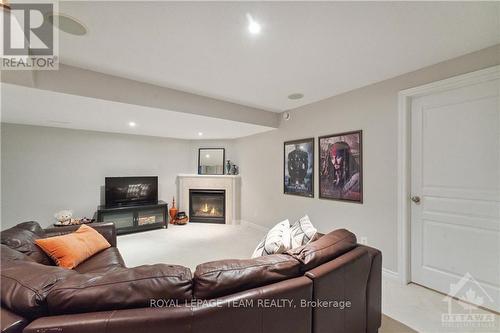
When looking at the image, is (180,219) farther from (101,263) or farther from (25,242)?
(25,242)

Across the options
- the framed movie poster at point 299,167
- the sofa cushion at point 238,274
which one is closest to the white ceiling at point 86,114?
the framed movie poster at point 299,167

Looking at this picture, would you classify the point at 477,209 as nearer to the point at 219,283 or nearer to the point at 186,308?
the point at 219,283

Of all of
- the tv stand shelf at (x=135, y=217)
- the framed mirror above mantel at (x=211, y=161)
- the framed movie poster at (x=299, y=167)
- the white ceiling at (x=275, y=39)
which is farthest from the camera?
the framed mirror above mantel at (x=211, y=161)

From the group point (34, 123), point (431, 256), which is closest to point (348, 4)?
point (431, 256)

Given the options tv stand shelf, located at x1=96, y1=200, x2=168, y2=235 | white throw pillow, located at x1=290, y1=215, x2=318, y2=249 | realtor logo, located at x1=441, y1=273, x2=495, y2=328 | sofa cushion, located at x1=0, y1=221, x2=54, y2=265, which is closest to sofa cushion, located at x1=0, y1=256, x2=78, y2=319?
→ sofa cushion, located at x1=0, y1=221, x2=54, y2=265

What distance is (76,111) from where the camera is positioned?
2.96m

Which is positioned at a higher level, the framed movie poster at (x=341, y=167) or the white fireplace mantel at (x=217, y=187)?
the framed movie poster at (x=341, y=167)

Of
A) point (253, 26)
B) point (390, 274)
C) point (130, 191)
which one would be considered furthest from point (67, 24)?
point (390, 274)

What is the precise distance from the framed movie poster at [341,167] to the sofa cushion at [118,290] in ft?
8.33

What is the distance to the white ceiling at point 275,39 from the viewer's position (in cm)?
150

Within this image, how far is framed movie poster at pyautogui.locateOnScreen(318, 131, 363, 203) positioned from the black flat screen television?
12.1ft

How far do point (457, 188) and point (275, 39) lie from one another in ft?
7.58

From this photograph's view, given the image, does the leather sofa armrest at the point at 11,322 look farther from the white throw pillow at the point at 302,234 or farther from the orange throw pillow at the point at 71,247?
the white throw pillow at the point at 302,234

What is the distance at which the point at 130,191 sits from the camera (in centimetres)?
468
